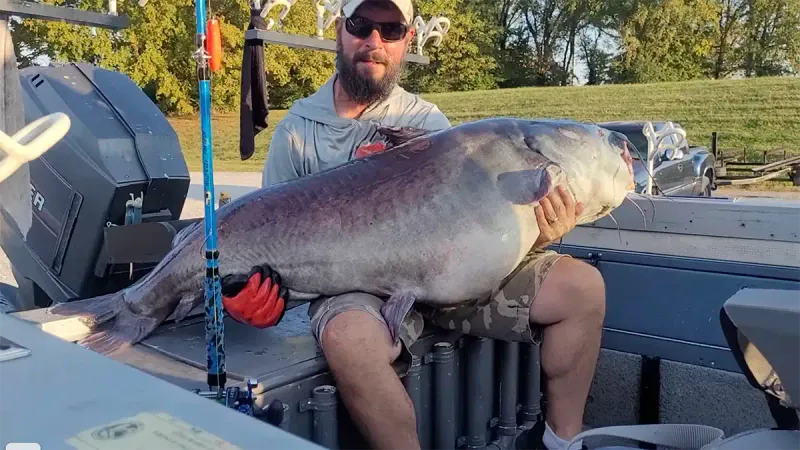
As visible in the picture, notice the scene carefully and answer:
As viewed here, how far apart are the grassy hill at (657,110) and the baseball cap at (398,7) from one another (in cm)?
1587

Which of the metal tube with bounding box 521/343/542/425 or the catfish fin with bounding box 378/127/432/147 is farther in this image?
the metal tube with bounding box 521/343/542/425

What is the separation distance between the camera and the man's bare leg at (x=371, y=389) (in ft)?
7.04

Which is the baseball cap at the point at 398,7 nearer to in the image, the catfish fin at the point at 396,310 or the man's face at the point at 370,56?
the man's face at the point at 370,56

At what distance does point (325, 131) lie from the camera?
309 cm

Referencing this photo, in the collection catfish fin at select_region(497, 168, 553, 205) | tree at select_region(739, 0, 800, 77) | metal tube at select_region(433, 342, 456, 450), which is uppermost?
tree at select_region(739, 0, 800, 77)

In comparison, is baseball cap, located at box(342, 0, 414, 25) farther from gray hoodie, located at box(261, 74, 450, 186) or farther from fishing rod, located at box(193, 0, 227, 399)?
fishing rod, located at box(193, 0, 227, 399)

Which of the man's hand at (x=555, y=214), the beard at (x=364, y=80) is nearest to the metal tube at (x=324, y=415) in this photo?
the man's hand at (x=555, y=214)

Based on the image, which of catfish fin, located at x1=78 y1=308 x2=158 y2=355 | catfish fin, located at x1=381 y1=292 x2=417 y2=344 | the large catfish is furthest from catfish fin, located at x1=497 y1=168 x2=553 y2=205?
catfish fin, located at x1=78 y1=308 x2=158 y2=355

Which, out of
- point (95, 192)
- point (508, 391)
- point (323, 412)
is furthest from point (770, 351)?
point (95, 192)

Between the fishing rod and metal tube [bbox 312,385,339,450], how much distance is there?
29 cm

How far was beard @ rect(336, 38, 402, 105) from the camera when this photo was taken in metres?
3.08

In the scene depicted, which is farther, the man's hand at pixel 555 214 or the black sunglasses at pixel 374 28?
the black sunglasses at pixel 374 28

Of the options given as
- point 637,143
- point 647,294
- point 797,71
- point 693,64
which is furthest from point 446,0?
point 647,294

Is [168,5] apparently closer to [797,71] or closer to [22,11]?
[22,11]
